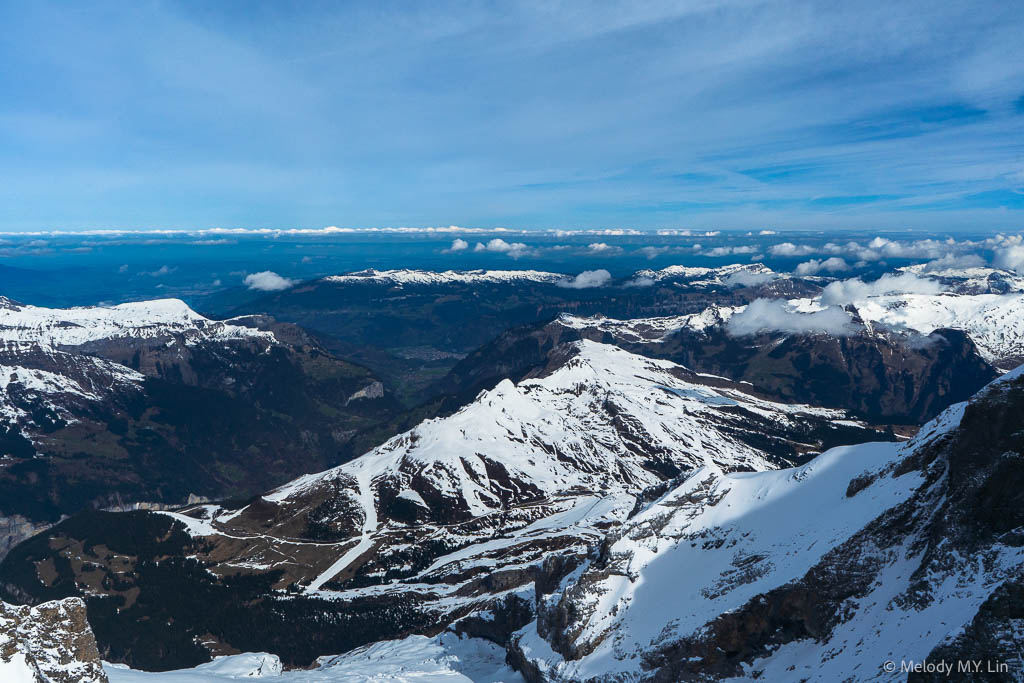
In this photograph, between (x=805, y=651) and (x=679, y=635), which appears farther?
Result: (x=679, y=635)

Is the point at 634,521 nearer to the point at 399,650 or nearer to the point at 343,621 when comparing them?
the point at 399,650

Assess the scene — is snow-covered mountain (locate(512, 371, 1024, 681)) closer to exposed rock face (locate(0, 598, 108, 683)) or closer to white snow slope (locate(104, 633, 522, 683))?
white snow slope (locate(104, 633, 522, 683))

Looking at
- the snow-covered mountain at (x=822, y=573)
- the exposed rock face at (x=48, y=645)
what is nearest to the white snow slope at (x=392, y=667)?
the snow-covered mountain at (x=822, y=573)

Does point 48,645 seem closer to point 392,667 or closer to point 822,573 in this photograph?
point 822,573

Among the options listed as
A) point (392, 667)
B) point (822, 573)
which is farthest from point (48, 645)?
point (392, 667)

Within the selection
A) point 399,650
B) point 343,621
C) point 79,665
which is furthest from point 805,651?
point 343,621

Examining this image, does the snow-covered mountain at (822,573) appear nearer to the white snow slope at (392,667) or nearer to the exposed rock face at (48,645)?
the white snow slope at (392,667)
